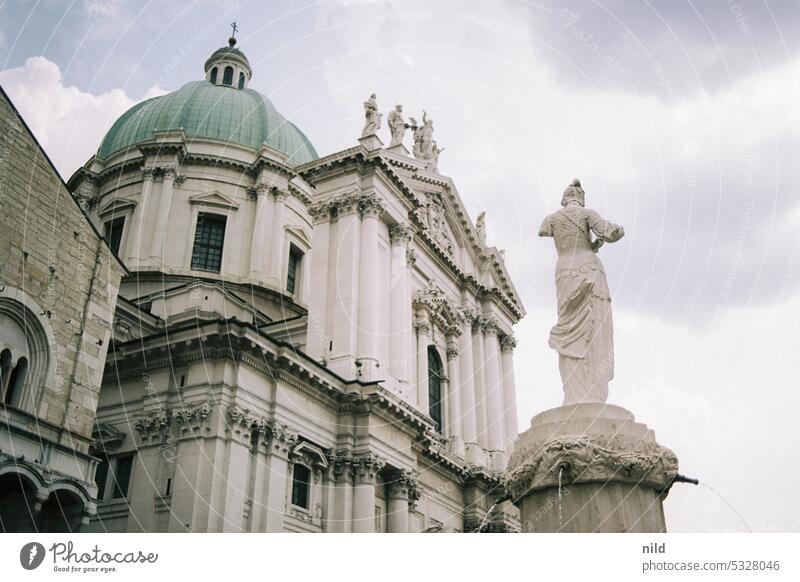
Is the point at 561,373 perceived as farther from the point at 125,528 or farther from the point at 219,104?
the point at 219,104

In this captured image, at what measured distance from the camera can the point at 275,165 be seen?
37500 millimetres

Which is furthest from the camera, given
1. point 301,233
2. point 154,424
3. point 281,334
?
point 301,233

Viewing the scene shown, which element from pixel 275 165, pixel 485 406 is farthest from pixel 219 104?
pixel 485 406

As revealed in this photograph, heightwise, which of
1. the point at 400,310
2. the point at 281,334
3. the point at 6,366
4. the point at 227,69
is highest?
the point at 227,69

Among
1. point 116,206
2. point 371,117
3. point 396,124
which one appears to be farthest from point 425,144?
point 116,206

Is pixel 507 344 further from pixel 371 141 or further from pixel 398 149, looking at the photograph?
pixel 371 141

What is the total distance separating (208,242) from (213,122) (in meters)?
7.32

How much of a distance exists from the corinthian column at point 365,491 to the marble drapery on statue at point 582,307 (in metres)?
14.5

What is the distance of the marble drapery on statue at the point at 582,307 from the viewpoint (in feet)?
32.6

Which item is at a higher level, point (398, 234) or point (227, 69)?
point (227, 69)

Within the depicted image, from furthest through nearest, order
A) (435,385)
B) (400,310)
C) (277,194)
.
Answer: (277,194), (435,385), (400,310)

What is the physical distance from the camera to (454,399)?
110ft

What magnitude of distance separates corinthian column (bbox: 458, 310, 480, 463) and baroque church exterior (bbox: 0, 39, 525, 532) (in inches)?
3.9
